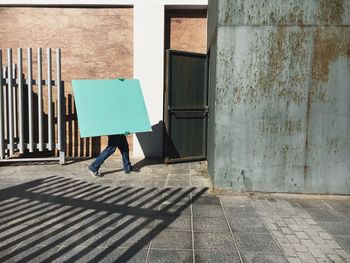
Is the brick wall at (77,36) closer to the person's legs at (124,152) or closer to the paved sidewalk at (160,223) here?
the person's legs at (124,152)

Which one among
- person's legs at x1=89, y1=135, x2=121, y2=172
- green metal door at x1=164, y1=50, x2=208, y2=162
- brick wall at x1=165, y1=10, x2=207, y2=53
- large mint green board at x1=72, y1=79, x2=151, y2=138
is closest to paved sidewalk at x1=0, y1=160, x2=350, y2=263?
person's legs at x1=89, y1=135, x2=121, y2=172

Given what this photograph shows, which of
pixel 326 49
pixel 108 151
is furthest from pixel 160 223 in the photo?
pixel 326 49

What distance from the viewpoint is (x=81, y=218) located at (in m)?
4.49

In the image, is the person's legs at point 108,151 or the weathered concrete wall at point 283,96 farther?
the person's legs at point 108,151

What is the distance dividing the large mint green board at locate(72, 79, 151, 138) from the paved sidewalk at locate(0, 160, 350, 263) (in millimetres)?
1001

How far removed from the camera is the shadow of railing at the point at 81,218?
3557 mm

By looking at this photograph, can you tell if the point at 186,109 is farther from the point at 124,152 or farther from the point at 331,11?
the point at 331,11

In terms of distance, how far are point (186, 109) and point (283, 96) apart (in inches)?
112

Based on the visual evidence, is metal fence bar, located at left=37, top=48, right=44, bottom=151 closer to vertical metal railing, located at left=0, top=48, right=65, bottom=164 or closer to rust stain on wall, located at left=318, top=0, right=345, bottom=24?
vertical metal railing, located at left=0, top=48, right=65, bottom=164

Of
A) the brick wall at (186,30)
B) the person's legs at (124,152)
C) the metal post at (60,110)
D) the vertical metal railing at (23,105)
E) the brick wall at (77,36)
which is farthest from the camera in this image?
the brick wall at (186,30)

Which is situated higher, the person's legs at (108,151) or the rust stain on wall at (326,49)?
the rust stain on wall at (326,49)

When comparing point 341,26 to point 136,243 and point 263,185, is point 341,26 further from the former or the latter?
point 136,243

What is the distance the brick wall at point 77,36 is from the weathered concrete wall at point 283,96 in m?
3.81

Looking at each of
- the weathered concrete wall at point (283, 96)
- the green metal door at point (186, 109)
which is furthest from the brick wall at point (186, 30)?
the weathered concrete wall at point (283, 96)
